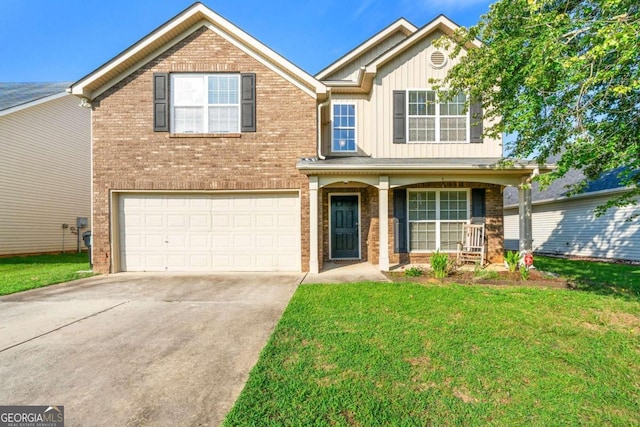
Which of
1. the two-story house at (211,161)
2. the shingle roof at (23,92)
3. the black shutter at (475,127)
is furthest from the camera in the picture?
the shingle roof at (23,92)

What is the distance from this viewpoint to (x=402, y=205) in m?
9.16

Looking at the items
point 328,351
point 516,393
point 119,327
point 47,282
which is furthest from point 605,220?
point 47,282

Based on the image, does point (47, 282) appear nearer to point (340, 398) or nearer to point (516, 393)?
point (340, 398)

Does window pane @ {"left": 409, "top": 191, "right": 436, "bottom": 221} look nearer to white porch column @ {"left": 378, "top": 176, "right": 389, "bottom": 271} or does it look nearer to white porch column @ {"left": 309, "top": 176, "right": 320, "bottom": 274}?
white porch column @ {"left": 378, "top": 176, "right": 389, "bottom": 271}

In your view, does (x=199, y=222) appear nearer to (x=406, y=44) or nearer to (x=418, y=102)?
(x=418, y=102)

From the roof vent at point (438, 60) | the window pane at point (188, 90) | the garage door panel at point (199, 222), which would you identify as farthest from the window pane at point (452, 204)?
the window pane at point (188, 90)

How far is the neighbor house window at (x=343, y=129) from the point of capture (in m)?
9.82

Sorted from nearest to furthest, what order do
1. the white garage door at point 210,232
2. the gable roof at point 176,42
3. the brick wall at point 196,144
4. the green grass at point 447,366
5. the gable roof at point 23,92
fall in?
the green grass at point 447,366 → the gable roof at point 176,42 → the brick wall at point 196,144 → the white garage door at point 210,232 → the gable roof at point 23,92

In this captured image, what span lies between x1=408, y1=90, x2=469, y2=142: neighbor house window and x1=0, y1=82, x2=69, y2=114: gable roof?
15.2 metres

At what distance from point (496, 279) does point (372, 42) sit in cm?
904

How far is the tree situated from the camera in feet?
13.9

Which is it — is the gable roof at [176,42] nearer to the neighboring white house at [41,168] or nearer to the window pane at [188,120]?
the window pane at [188,120]

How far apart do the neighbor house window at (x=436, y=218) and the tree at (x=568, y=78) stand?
3034 mm

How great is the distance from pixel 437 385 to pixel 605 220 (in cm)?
1233
